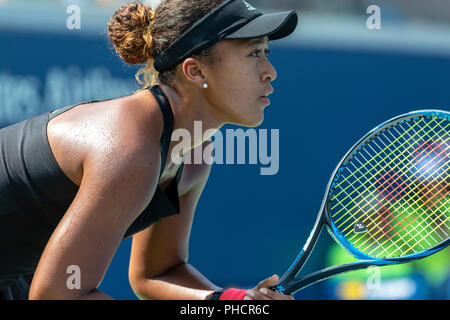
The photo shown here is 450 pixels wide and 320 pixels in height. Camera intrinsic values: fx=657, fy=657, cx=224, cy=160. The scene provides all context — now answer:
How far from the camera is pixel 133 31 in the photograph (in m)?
1.97

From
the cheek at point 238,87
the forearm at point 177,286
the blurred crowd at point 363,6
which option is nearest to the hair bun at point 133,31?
the cheek at point 238,87

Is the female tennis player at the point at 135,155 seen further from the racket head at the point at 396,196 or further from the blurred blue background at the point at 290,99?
the blurred blue background at the point at 290,99

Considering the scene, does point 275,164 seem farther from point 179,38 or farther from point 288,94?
point 179,38

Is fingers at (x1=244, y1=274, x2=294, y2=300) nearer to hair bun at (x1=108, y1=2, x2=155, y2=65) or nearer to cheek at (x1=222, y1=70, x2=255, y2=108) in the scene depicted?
cheek at (x1=222, y1=70, x2=255, y2=108)

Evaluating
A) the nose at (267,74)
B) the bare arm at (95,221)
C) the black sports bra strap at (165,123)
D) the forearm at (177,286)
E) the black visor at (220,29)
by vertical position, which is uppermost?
the black visor at (220,29)

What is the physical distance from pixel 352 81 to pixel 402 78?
0.45m

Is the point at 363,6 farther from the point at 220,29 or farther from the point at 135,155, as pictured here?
the point at 135,155

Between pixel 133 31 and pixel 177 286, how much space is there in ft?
2.75

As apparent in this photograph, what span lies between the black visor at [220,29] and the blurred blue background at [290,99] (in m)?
2.07

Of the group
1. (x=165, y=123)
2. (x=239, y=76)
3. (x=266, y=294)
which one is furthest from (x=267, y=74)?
(x=266, y=294)

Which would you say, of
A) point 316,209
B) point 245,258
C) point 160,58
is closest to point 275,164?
point 316,209

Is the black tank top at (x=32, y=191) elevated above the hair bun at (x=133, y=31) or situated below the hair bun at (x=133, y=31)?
below

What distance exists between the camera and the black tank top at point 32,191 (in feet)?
5.57

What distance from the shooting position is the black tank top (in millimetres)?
1698
